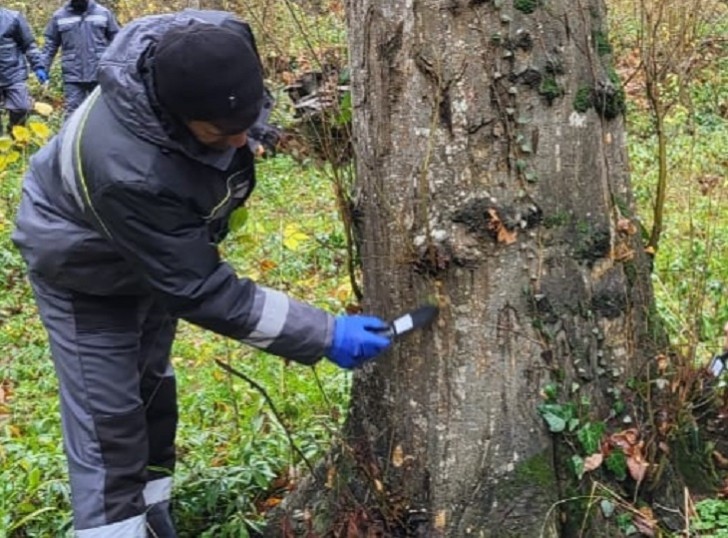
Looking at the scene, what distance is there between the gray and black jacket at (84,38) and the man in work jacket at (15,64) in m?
0.44

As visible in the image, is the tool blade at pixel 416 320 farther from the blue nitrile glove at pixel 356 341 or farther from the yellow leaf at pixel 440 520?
the yellow leaf at pixel 440 520

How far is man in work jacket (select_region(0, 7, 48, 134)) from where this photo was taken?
11.5 m

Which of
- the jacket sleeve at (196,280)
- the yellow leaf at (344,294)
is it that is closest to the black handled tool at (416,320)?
the jacket sleeve at (196,280)

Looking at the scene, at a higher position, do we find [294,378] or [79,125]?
[79,125]

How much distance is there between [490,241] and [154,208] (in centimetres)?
88

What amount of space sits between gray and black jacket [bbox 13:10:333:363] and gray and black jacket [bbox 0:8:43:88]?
30.5ft

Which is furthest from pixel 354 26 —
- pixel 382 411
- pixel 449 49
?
pixel 382 411

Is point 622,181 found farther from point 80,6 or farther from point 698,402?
point 80,6

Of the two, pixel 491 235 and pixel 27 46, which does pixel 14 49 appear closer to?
pixel 27 46

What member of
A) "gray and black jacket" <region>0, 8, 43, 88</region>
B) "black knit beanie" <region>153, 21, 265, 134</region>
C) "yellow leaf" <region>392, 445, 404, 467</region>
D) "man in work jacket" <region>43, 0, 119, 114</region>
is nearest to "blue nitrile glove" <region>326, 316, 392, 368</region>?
"yellow leaf" <region>392, 445, 404, 467</region>

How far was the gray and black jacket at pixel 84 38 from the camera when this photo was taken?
11.5 metres

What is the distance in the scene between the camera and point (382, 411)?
3.00 meters

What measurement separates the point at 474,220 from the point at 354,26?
0.65 m

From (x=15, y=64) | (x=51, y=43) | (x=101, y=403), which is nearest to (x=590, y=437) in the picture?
(x=101, y=403)
